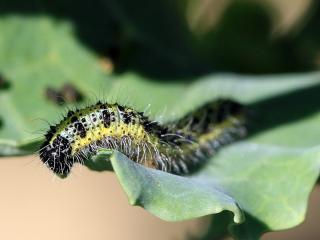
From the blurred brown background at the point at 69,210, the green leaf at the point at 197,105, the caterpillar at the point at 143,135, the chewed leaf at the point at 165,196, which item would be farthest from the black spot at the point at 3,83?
the blurred brown background at the point at 69,210

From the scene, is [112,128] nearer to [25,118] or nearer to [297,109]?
[25,118]

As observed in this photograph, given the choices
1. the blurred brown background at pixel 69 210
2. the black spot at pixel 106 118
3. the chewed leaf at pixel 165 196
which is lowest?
the chewed leaf at pixel 165 196

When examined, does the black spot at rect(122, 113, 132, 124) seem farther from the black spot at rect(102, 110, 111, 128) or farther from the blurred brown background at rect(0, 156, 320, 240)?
the blurred brown background at rect(0, 156, 320, 240)

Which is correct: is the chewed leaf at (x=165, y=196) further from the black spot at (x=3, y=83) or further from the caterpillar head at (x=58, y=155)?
the black spot at (x=3, y=83)

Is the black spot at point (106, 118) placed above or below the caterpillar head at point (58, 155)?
above

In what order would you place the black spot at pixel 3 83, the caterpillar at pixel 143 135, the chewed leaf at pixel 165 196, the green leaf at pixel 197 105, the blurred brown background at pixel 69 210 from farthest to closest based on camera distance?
the blurred brown background at pixel 69 210 < the black spot at pixel 3 83 < the caterpillar at pixel 143 135 < the green leaf at pixel 197 105 < the chewed leaf at pixel 165 196

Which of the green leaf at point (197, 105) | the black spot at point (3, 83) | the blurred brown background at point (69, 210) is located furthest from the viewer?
the blurred brown background at point (69, 210)
